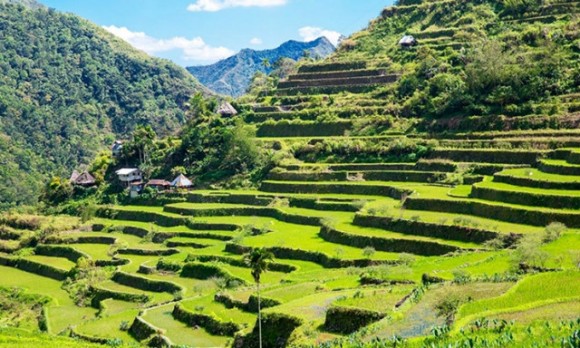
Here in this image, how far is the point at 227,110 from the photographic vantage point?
65562mm

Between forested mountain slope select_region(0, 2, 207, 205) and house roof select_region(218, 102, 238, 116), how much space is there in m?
26.3

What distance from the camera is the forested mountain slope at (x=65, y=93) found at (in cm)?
9317

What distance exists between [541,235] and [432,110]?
2440cm

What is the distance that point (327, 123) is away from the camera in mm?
55812

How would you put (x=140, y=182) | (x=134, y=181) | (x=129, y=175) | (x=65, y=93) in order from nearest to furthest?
1. (x=140, y=182)
2. (x=129, y=175)
3. (x=134, y=181)
4. (x=65, y=93)

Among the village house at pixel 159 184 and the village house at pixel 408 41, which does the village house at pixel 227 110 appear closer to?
the village house at pixel 159 184

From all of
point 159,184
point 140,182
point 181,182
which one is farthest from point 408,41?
point 140,182

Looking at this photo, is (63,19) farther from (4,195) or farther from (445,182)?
(445,182)

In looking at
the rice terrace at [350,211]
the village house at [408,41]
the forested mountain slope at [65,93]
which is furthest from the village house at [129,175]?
the village house at [408,41]

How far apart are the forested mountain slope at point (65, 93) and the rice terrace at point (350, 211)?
822 centimetres

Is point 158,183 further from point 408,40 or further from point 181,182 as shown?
point 408,40

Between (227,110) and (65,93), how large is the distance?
55859 millimetres

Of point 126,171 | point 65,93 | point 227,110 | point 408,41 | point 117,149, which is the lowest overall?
point 126,171

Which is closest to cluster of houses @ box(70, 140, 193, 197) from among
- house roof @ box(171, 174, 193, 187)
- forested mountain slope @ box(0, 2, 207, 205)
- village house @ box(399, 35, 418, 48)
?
house roof @ box(171, 174, 193, 187)
